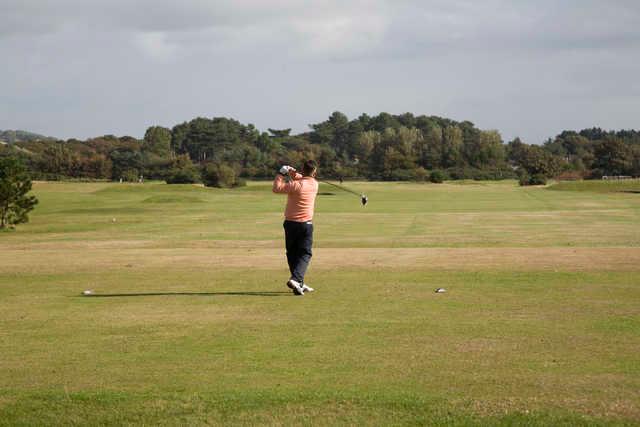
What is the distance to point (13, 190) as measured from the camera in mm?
40844

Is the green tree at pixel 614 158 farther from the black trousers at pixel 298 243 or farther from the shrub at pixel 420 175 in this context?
the black trousers at pixel 298 243

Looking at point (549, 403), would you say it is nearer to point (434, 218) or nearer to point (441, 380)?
point (441, 380)

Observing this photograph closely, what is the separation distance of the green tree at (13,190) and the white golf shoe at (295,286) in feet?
95.0

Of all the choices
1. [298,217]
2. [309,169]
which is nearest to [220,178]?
[309,169]

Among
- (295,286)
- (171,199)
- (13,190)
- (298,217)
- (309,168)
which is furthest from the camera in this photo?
(171,199)

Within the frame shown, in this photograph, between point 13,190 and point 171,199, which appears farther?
point 171,199

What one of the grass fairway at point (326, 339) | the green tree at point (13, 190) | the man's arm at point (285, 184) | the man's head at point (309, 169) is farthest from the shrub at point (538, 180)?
the man's arm at point (285, 184)

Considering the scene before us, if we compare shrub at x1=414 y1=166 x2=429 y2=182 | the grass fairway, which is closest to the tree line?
shrub at x1=414 y1=166 x2=429 y2=182

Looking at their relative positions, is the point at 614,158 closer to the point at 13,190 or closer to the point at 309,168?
the point at 13,190

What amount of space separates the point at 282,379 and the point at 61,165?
145057 mm

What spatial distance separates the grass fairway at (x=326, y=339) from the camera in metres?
7.67

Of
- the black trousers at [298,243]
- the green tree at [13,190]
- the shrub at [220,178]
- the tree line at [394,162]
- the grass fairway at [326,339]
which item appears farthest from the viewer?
the tree line at [394,162]

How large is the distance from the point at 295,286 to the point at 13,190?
29959 mm

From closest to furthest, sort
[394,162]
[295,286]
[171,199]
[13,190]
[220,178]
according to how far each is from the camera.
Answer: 1. [295,286]
2. [13,190]
3. [171,199]
4. [220,178]
5. [394,162]
